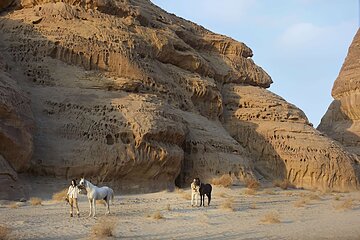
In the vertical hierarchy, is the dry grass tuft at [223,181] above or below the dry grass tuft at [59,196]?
above

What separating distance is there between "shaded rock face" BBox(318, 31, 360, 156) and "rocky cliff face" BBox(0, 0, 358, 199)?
13055 mm

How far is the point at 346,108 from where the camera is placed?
5206 cm

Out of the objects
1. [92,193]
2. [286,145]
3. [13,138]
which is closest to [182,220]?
[92,193]

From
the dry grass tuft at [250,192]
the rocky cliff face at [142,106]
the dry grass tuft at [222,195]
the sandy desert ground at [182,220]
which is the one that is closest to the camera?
the sandy desert ground at [182,220]

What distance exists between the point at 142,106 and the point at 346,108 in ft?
110

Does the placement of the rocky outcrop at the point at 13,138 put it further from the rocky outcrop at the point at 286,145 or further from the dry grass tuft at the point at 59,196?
the rocky outcrop at the point at 286,145

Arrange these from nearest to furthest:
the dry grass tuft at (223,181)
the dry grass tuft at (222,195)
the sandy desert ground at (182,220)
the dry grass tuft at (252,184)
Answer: the sandy desert ground at (182,220) → the dry grass tuft at (222,195) → the dry grass tuft at (223,181) → the dry grass tuft at (252,184)

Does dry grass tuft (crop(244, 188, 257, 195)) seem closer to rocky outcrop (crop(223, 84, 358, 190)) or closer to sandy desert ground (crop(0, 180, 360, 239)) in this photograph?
sandy desert ground (crop(0, 180, 360, 239))

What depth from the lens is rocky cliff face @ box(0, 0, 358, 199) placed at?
882 inches

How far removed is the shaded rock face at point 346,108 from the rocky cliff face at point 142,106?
42.8 ft

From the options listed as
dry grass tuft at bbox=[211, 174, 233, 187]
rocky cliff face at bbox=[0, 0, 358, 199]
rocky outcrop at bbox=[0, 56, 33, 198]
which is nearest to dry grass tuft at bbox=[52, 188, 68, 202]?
rocky outcrop at bbox=[0, 56, 33, 198]

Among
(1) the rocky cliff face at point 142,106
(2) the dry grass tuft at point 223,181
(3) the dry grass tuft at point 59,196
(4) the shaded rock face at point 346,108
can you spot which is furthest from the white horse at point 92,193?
(4) the shaded rock face at point 346,108

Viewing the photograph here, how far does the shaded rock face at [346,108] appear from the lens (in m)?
48.2

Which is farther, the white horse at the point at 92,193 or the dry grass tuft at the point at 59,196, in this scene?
the dry grass tuft at the point at 59,196
